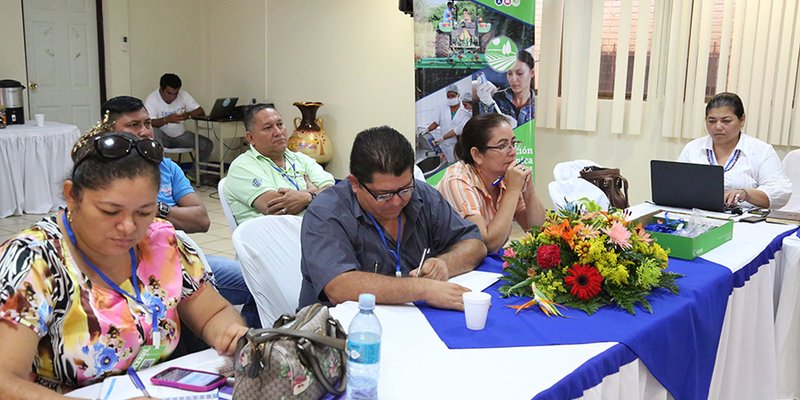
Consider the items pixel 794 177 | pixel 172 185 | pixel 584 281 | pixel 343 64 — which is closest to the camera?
pixel 584 281

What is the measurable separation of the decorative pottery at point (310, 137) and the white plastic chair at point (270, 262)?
5053 millimetres

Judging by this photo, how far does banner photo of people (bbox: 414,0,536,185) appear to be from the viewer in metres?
5.75

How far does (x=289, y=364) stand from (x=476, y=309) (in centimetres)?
67

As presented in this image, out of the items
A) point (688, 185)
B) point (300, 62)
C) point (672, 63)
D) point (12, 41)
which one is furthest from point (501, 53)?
point (12, 41)

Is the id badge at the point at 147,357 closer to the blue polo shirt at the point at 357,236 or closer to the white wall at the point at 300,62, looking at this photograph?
the blue polo shirt at the point at 357,236

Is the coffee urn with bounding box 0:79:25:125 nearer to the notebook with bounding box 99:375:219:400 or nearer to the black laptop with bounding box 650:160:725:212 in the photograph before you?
the black laptop with bounding box 650:160:725:212

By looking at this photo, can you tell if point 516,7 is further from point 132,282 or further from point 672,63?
point 132,282

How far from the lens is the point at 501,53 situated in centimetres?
579

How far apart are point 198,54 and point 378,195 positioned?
783 cm

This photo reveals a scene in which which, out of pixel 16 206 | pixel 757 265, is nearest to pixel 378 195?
pixel 757 265

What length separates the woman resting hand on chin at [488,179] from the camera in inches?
114

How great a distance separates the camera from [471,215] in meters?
2.89

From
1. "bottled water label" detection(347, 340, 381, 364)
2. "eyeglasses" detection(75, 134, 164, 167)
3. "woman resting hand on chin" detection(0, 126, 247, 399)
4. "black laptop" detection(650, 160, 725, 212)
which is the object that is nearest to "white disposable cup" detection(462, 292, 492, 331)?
"bottled water label" detection(347, 340, 381, 364)

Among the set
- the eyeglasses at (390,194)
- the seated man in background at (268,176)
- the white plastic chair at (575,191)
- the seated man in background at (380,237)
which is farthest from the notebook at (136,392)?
the white plastic chair at (575,191)
